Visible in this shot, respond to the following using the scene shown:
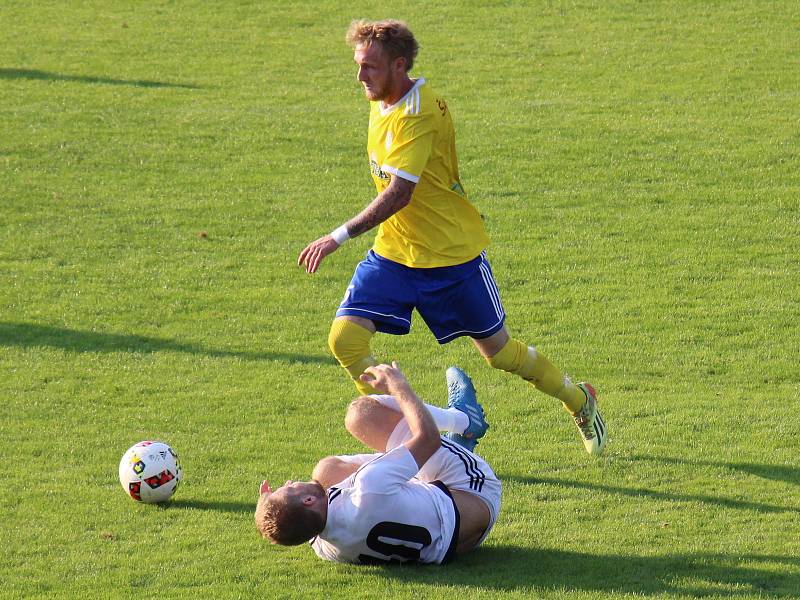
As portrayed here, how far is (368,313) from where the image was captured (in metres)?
7.11

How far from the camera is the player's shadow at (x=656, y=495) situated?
6789 millimetres

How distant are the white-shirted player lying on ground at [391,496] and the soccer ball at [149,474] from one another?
115 centimetres

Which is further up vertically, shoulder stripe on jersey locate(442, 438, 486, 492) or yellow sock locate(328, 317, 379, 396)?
yellow sock locate(328, 317, 379, 396)

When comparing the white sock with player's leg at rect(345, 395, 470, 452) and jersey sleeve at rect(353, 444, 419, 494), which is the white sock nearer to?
player's leg at rect(345, 395, 470, 452)

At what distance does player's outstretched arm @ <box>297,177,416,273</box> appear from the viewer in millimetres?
6562

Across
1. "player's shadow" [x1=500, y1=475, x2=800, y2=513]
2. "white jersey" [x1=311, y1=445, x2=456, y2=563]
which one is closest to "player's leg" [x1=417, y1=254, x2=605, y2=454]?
"player's shadow" [x1=500, y1=475, x2=800, y2=513]

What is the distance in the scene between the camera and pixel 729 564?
603cm

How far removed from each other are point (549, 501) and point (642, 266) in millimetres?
5017

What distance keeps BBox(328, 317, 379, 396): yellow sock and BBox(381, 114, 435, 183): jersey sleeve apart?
0.94 metres

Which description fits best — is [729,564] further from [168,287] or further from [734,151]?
[734,151]

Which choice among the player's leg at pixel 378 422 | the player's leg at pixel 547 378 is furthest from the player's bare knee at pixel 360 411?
the player's leg at pixel 547 378

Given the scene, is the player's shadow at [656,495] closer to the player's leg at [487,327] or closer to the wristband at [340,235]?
the player's leg at [487,327]

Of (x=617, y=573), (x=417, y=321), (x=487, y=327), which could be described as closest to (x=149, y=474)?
(x=487, y=327)

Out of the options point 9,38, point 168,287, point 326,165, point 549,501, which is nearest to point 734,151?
point 326,165
